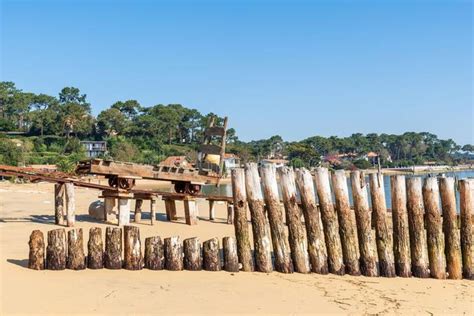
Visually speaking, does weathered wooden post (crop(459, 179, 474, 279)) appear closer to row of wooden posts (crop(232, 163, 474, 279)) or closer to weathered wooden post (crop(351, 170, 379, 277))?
row of wooden posts (crop(232, 163, 474, 279))

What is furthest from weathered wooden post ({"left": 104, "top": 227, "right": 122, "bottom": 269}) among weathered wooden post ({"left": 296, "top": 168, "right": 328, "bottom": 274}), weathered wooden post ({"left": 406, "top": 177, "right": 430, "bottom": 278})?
weathered wooden post ({"left": 406, "top": 177, "right": 430, "bottom": 278})

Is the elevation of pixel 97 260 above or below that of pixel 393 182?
below

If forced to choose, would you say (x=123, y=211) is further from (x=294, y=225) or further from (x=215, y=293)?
(x=215, y=293)

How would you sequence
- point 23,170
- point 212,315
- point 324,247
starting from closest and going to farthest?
point 212,315
point 324,247
point 23,170

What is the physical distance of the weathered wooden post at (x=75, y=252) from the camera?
27.8 ft

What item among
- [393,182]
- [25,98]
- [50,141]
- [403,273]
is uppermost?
[25,98]

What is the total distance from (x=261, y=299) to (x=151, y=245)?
7.93 feet

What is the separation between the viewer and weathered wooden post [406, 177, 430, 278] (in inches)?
342

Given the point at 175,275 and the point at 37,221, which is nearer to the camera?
the point at 175,275

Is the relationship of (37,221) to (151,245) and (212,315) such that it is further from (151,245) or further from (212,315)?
(212,315)

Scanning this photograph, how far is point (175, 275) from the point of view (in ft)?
27.2

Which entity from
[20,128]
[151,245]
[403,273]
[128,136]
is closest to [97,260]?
[151,245]

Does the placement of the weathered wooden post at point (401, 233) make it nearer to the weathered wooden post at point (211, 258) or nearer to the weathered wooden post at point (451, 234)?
the weathered wooden post at point (451, 234)

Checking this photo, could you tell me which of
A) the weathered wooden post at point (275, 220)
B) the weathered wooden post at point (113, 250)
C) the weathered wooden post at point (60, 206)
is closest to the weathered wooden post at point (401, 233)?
the weathered wooden post at point (275, 220)
